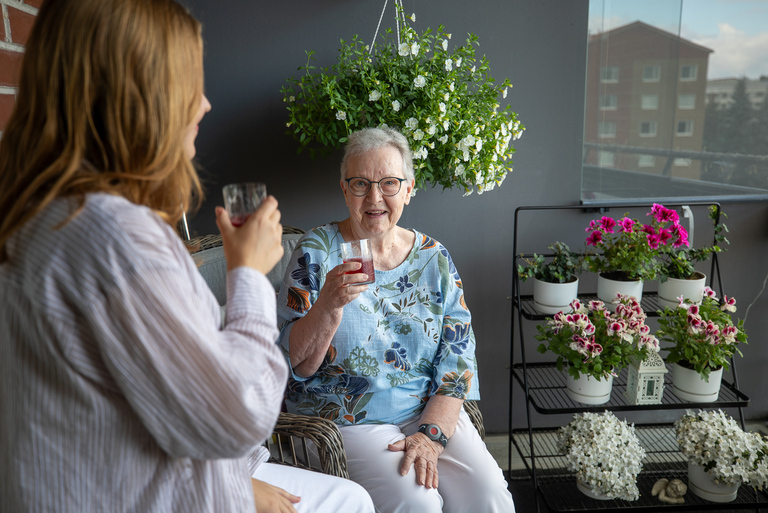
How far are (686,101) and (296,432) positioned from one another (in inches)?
88.4

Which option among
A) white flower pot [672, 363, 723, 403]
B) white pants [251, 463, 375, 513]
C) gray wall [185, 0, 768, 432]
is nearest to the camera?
white pants [251, 463, 375, 513]

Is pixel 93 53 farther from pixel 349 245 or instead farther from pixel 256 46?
pixel 256 46

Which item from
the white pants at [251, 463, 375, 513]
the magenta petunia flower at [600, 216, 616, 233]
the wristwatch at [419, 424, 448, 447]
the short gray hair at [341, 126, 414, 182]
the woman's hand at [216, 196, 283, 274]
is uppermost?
the short gray hair at [341, 126, 414, 182]

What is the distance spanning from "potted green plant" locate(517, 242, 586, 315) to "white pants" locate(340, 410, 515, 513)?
75 cm

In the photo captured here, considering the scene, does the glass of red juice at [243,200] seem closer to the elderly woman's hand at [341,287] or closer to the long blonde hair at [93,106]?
the long blonde hair at [93,106]

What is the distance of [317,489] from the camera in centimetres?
140

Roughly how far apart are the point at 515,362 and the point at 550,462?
0.50 metres

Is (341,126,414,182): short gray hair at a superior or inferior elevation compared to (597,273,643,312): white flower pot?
superior

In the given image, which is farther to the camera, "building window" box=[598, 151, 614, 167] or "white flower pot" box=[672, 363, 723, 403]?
"building window" box=[598, 151, 614, 167]

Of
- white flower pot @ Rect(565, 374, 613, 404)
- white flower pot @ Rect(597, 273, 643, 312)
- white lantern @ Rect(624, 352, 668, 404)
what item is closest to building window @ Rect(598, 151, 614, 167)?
white flower pot @ Rect(597, 273, 643, 312)

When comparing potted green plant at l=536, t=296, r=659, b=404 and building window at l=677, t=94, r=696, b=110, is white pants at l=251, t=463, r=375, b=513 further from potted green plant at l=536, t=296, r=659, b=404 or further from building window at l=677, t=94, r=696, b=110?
building window at l=677, t=94, r=696, b=110

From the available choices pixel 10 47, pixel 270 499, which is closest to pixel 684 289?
pixel 270 499

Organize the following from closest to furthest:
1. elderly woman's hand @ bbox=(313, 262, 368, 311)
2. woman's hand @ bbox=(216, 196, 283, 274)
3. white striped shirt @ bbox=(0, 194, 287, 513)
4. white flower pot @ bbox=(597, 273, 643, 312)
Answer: white striped shirt @ bbox=(0, 194, 287, 513) < woman's hand @ bbox=(216, 196, 283, 274) < elderly woman's hand @ bbox=(313, 262, 368, 311) < white flower pot @ bbox=(597, 273, 643, 312)

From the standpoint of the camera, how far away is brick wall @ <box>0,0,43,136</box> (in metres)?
1.38
